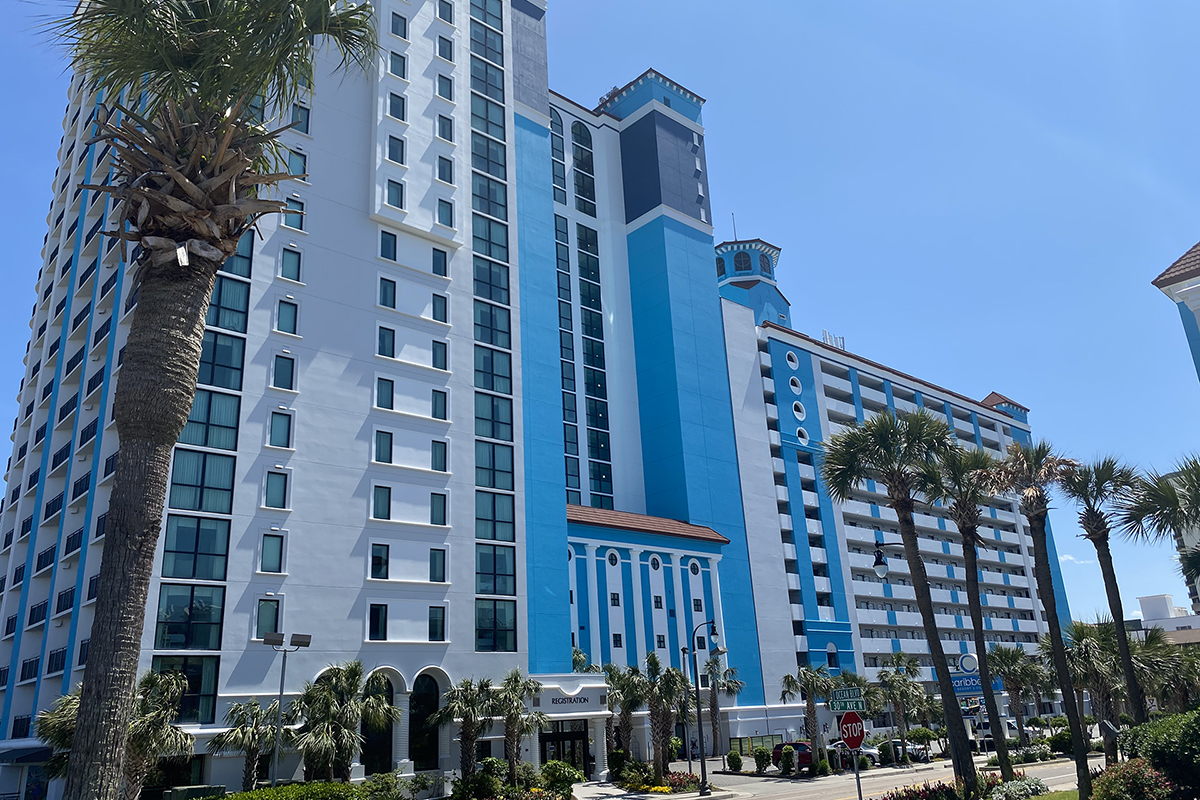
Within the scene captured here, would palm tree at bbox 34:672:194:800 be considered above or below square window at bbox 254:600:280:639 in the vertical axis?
below

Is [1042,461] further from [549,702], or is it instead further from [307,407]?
[307,407]

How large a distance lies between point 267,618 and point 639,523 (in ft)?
102

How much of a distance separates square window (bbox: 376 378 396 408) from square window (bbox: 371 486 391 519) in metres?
4.79

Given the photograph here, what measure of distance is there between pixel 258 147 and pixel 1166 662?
4830cm

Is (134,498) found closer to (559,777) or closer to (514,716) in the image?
(514,716)

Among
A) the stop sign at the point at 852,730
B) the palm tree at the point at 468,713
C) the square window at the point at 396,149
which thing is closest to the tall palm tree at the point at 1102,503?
the stop sign at the point at 852,730

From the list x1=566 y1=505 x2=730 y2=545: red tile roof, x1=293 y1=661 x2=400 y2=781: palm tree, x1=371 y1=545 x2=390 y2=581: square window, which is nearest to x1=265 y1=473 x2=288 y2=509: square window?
x1=371 y1=545 x2=390 y2=581: square window

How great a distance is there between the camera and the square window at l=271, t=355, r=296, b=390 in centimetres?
4478

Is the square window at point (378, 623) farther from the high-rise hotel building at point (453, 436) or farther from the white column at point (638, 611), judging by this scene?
the white column at point (638, 611)

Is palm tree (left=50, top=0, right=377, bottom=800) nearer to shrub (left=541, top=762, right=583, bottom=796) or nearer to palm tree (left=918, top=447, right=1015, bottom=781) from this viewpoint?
palm tree (left=918, top=447, right=1015, bottom=781)

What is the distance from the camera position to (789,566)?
3081 inches

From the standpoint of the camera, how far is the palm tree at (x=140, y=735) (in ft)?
99.0

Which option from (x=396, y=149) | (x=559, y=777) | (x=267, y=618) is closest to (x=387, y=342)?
(x=396, y=149)

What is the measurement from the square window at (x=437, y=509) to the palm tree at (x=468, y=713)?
910cm
